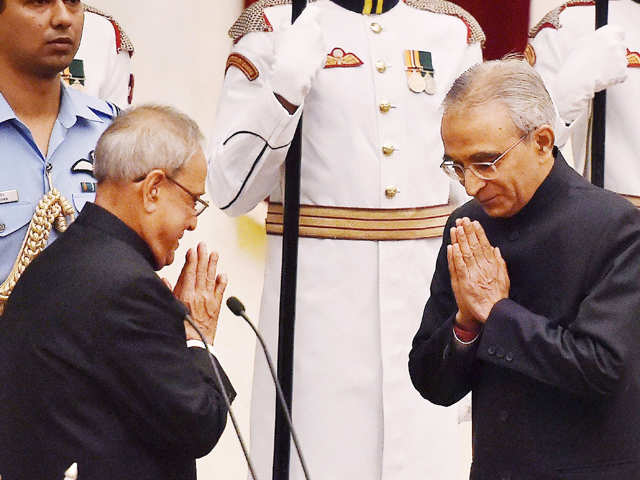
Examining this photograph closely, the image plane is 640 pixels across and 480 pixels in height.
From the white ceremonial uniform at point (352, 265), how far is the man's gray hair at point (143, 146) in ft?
2.11

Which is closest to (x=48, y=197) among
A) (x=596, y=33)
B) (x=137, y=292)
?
(x=137, y=292)

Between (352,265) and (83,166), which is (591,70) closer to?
(352,265)

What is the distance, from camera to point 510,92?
2307 mm

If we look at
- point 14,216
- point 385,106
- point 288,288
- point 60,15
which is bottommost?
point 288,288

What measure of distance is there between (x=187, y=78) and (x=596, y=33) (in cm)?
204

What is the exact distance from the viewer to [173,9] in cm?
482

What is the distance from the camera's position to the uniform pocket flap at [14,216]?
253 centimetres

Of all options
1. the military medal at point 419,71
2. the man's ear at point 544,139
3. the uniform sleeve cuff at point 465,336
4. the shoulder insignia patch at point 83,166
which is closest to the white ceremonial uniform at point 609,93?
the military medal at point 419,71

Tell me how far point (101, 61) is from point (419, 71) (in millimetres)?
709

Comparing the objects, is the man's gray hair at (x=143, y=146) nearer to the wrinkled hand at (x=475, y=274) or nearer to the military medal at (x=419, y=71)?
the wrinkled hand at (x=475, y=274)

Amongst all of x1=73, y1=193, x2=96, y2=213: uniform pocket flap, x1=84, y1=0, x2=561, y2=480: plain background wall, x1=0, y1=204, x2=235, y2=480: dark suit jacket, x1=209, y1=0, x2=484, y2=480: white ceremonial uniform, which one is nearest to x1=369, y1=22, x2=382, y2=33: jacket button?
x1=209, y1=0, x2=484, y2=480: white ceremonial uniform

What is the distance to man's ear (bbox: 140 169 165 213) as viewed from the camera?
2256 millimetres

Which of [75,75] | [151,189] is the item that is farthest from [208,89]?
[151,189]

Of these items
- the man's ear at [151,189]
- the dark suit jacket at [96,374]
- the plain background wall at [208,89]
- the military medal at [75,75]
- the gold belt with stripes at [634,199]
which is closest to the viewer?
the dark suit jacket at [96,374]
